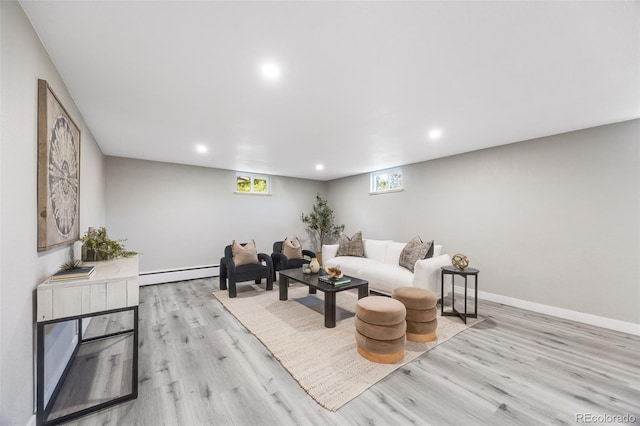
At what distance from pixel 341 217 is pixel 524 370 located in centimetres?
500

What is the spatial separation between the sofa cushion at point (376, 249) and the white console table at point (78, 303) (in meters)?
3.91

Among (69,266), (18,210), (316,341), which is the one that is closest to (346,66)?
(18,210)

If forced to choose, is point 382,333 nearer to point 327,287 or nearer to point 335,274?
point 327,287

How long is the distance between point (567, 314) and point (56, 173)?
223 inches

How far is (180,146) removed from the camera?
3992mm

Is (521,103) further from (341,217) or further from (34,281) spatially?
(341,217)

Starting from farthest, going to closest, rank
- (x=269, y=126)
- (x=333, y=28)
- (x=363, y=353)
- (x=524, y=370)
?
(x=269, y=126) → (x=363, y=353) → (x=524, y=370) → (x=333, y=28)

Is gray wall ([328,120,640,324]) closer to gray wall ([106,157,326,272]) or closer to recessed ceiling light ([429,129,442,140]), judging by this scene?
recessed ceiling light ([429,129,442,140])

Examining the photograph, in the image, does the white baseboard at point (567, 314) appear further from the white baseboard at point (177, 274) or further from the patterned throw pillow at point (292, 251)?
the white baseboard at point (177, 274)

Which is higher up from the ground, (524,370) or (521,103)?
(521,103)

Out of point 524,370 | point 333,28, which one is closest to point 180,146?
point 333,28

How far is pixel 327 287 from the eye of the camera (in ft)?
10.2

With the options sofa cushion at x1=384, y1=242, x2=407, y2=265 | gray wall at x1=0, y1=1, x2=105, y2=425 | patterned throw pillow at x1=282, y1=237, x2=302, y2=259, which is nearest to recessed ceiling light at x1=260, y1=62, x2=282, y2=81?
gray wall at x1=0, y1=1, x2=105, y2=425

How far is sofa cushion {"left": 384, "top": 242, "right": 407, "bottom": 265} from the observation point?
14.9 ft
